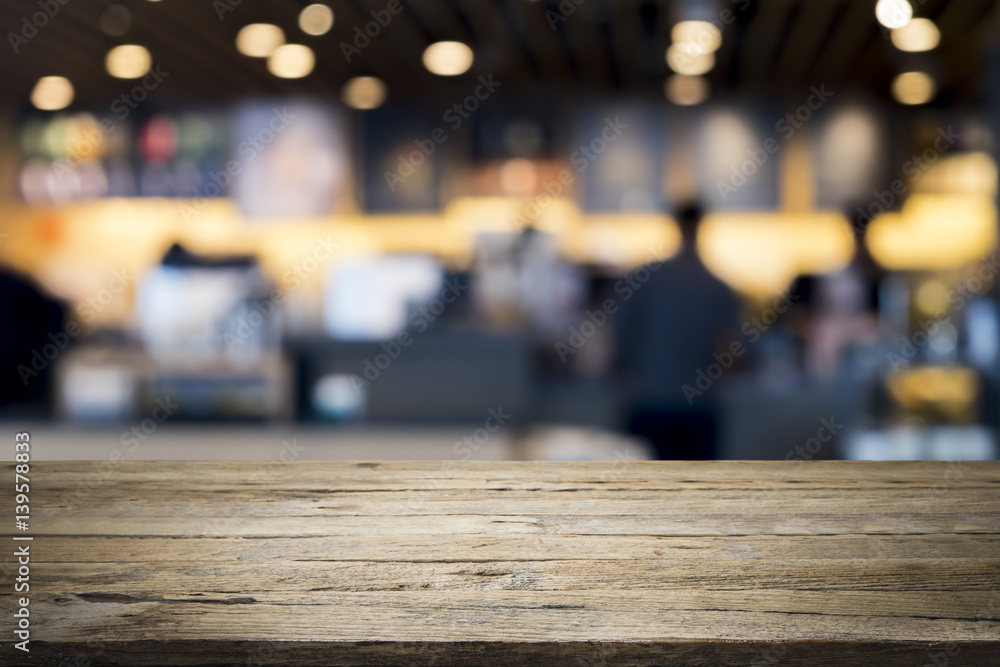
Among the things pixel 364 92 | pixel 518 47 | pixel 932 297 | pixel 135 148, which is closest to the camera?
pixel 518 47

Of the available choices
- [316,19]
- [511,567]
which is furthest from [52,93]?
[511,567]

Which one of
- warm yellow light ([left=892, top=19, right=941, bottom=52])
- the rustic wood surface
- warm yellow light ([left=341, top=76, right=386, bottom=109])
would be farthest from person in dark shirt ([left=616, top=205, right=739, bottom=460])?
warm yellow light ([left=341, top=76, right=386, bottom=109])

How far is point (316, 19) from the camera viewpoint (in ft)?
13.6

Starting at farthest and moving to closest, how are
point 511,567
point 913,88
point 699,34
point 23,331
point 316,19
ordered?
point 913,88, point 699,34, point 316,19, point 23,331, point 511,567

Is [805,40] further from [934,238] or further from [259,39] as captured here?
[259,39]

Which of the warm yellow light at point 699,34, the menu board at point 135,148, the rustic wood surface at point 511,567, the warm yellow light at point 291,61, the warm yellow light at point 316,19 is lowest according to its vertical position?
the rustic wood surface at point 511,567

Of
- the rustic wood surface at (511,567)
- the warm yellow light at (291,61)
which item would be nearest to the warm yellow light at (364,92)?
the warm yellow light at (291,61)

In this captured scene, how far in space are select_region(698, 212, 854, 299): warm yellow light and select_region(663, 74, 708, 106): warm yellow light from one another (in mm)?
732

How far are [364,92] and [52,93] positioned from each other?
194 centimetres

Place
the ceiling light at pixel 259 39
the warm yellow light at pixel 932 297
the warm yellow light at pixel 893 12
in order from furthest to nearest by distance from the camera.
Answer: the warm yellow light at pixel 932 297
the ceiling light at pixel 259 39
the warm yellow light at pixel 893 12

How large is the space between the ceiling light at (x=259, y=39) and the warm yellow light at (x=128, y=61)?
0.54 m

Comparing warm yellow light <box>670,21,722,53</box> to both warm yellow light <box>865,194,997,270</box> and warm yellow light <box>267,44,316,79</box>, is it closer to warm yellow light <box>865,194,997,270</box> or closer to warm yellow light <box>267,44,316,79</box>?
warm yellow light <box>267,44,316,79</box>

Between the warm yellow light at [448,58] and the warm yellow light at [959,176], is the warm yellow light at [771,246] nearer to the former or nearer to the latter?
the warm yellow light at [959,176]

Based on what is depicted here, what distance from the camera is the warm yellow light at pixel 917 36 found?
4125 mm
